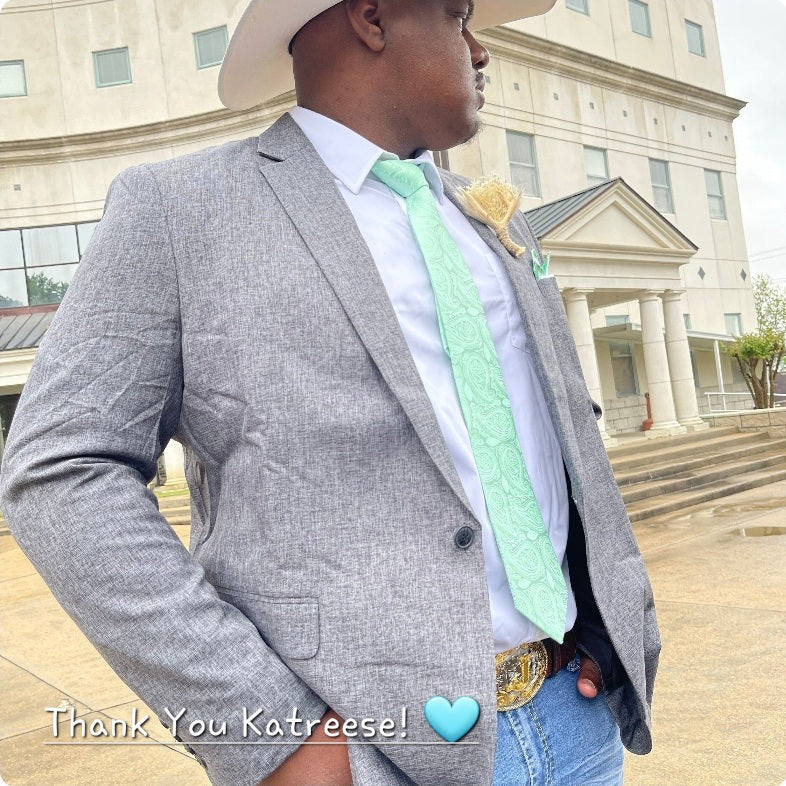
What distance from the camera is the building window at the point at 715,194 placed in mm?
27344

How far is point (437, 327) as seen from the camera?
1.57 m

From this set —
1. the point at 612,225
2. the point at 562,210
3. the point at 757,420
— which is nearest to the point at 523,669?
the point at 562,210

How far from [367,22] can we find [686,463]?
1400cm

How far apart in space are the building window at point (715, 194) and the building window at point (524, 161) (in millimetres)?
7672

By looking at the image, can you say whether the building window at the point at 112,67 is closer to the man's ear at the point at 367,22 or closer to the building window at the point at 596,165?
the building window at the point at 596,165

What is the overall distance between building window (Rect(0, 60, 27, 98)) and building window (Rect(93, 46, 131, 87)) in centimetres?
223

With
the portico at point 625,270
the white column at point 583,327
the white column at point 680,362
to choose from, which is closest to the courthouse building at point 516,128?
the white column at point 680,362

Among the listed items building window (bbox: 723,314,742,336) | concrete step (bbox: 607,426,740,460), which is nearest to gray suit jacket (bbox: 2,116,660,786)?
concrete step (bbox: 607,426,740,460)

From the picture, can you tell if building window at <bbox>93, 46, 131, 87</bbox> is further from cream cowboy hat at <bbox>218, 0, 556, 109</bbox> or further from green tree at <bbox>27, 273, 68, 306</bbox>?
cream cowboy hat at <bbox>218, 0, 556, 109</bbox>

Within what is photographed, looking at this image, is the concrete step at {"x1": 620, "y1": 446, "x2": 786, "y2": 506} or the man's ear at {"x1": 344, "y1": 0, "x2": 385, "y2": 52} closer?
the man's ear at {"x1": 344, "y1": 0, "x2": 385, "y2": 52}

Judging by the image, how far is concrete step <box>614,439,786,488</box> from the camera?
13.6 meters

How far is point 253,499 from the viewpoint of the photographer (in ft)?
4.55

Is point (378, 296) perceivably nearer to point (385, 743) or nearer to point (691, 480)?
point (385, 743)

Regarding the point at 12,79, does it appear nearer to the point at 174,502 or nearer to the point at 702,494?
the point at 174,502
